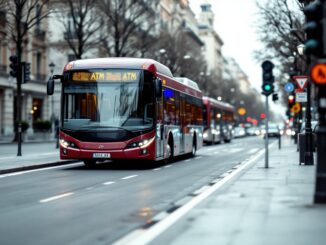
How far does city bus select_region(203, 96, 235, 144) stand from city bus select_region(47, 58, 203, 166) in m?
28.8

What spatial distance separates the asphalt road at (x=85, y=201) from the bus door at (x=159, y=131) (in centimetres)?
125

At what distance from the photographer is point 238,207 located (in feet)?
35.9

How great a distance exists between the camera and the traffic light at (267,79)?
819 inches

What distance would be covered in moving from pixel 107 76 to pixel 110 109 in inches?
42.8

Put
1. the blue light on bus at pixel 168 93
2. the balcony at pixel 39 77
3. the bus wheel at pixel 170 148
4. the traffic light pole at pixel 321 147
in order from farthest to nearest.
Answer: the balcony at pixel 39 77 → the bus wheel at pixel 170 148 → the blue light on bus at pixel 168 93 → the traffic light pole at pixel 321 147

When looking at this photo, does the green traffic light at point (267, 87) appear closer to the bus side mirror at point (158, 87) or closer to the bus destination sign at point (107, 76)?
the bus side mirror at point (158, 87)

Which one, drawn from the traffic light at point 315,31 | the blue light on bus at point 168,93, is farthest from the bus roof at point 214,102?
the traffic light at point 315,31

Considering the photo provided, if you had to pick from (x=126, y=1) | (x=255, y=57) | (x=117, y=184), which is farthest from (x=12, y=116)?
(x=117, y=184)

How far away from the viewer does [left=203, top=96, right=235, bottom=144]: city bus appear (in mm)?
50656

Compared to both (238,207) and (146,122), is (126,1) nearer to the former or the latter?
(146,122)

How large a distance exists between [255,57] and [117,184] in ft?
128

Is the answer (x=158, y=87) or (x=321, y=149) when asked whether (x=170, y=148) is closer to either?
(x=158, y=87)

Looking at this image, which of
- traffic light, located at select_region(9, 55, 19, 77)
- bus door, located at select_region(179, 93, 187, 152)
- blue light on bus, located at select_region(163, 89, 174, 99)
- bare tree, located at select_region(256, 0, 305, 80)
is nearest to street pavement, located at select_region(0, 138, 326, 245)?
blue light on bus, located at select_region(163, 89, 174, 99)

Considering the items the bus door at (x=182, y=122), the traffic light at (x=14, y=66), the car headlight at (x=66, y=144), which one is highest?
the traffic light at (x=14, y=66)
